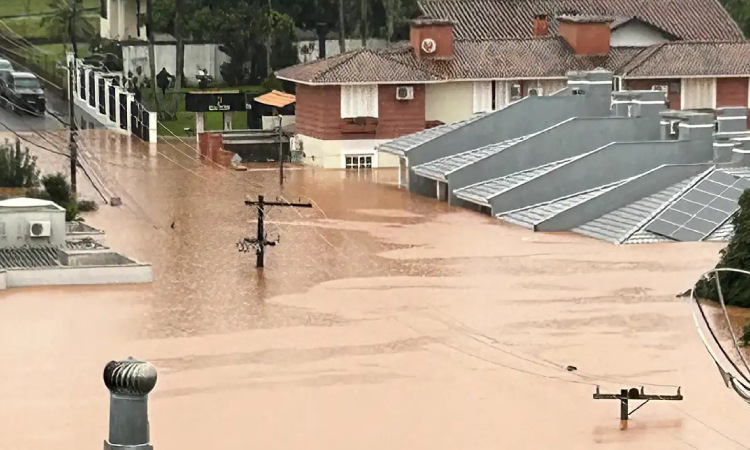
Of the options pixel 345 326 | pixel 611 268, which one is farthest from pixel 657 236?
pixel 345 326

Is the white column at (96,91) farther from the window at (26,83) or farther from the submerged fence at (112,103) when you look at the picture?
the window at (26,83)

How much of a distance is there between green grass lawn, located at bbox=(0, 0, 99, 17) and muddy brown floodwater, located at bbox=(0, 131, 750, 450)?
114ft

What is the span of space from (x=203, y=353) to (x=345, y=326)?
300 cm

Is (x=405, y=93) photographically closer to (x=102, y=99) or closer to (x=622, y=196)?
(x=622, y=196)

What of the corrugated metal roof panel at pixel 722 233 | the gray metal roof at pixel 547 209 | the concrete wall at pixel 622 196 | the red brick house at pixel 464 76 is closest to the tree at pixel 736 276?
the corrugated metal roof panel at pixel 722 233

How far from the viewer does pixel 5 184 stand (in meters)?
42.1

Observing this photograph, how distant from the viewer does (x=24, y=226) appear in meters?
33.9

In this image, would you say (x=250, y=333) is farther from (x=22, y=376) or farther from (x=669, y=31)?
(x=669, y=31)

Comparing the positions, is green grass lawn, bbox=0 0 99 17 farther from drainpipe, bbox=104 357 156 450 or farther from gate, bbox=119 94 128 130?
drainpipe, bbox=104 357 156 450

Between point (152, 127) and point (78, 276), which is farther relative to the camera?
point (152, 127)

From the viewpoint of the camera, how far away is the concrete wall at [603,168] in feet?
136

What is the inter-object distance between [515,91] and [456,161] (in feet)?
24.4

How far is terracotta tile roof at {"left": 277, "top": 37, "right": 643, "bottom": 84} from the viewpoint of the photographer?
5028 cm

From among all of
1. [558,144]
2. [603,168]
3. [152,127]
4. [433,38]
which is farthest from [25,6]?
[603,168]
